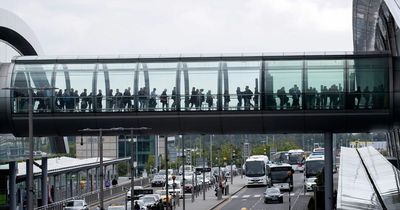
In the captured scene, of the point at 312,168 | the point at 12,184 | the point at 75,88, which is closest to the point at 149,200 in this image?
the point at 12,184

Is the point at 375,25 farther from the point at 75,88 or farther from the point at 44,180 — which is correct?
the point at 75,88

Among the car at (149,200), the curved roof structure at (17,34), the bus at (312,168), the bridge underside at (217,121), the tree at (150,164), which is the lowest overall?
the tree at (150,164)

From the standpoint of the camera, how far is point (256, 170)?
354 ft

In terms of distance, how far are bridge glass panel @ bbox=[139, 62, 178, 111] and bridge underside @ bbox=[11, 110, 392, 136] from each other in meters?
0.49

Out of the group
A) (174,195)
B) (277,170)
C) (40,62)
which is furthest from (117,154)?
(40,62)

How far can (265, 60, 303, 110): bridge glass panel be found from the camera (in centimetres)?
4372

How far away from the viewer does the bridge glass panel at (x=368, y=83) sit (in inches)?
1697

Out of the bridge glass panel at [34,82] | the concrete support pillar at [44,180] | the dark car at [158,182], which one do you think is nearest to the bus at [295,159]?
the dark car at [158,182]

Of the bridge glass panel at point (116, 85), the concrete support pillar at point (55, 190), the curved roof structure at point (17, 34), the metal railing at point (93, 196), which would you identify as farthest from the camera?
the concrete support pillar at point (55, 190)

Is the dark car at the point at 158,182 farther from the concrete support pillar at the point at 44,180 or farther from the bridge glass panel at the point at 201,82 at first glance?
the bridge glass panel at the point at 201,82

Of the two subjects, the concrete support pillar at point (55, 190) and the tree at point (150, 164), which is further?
the tree at point (150, 164)

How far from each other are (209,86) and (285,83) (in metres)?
4.09

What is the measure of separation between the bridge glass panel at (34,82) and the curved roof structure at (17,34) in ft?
33.5

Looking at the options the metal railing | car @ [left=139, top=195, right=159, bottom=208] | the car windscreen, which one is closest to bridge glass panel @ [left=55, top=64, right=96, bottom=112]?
the metal railing
